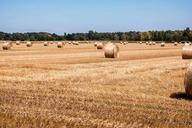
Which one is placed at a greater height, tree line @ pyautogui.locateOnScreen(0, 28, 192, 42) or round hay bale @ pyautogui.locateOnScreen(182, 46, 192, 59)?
round hay bale @ pyautogui.locateOnScreen(182, 46, 192, 59)

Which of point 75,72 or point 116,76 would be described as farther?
point 75,72

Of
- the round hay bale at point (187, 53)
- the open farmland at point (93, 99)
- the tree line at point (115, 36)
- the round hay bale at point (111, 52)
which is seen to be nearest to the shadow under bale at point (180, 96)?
the open farmland at point (93, 99)

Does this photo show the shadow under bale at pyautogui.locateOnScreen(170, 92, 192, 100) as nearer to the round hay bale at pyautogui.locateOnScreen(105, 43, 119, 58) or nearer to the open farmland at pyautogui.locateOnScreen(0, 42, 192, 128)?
the open farmland at pyautogui.locateOnScreen(0, 42, 192, 128)

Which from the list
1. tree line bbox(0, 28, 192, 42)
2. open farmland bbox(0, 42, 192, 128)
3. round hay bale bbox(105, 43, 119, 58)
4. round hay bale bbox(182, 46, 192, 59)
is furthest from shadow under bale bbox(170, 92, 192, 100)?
tree line bbox(0, 28, 192, 42)

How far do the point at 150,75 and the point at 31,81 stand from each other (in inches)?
218

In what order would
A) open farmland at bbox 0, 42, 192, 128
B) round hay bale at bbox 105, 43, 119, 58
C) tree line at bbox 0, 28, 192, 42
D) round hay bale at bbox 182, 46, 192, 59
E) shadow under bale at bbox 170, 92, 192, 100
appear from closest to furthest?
open farmland at bbox 0, 42, 192, 128, shadow under bale at bbox 170, 92, 192, 100, round hay bale at bbox 182, 46, 192, 59, round hay bale at bbox 105, 43, 119, 58, tree line at bbox 0, 28, 192, 42

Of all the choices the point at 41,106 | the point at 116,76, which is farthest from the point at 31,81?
the point at 41,106

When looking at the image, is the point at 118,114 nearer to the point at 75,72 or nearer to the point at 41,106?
the point at 41,106

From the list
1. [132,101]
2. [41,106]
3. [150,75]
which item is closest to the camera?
[41,106]

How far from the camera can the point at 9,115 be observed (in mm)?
10531

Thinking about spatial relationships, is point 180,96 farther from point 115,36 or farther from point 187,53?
point 115,36

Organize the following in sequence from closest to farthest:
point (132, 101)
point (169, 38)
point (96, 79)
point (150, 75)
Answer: point (132, 101)
point (96, 79)
point (150, 75)
point (169, 38)

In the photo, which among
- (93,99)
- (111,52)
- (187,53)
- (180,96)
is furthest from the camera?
(111,52)

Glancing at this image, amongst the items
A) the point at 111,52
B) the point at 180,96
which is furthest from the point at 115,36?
the point at 180,96
